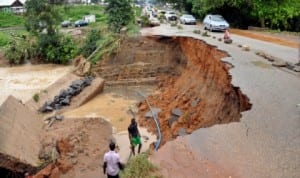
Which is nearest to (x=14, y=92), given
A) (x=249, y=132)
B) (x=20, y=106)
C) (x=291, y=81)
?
(x=20, y=106)

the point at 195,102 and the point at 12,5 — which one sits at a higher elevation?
the point at 12,5

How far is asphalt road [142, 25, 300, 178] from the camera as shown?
8.10m

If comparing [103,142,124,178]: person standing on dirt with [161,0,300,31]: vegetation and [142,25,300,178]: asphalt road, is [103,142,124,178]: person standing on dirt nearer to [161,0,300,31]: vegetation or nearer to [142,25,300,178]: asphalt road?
[142,25,300,178]: asphalt road

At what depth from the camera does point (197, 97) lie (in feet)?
67.4

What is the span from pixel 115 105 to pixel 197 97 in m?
5.90

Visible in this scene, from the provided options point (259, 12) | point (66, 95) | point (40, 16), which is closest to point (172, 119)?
point (66, 95)

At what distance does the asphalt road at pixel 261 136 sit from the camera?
8102 mm

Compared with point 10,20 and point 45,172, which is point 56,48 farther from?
point 10,20

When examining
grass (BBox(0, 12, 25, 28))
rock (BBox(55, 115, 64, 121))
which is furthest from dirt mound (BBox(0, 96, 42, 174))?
grass (BBox(0, 12, 25, 28))

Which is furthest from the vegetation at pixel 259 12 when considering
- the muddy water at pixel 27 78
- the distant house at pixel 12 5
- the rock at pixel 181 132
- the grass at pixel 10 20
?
the distant house at pixel 12 5

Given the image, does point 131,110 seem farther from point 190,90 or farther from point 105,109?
point 190,90

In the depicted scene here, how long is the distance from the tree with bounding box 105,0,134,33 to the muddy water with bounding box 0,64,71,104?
6.25 m

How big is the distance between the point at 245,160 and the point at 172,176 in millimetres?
1764

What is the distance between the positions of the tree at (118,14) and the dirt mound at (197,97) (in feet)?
30.8
